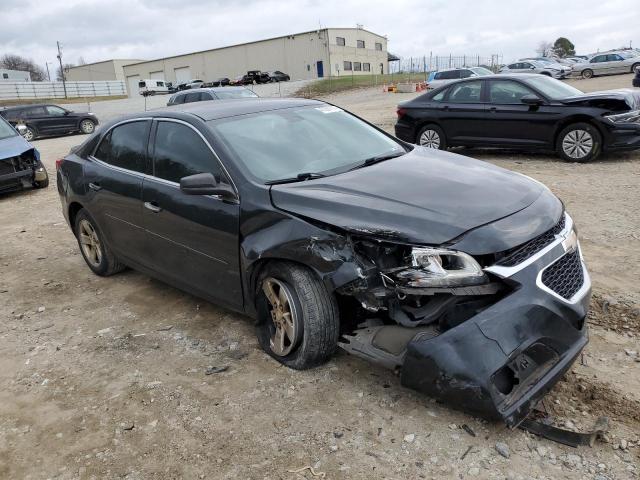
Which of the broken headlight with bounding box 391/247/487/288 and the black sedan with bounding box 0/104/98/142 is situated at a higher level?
the black sedan with bounding box 0/104/98/142

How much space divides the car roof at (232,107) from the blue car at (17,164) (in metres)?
6.83

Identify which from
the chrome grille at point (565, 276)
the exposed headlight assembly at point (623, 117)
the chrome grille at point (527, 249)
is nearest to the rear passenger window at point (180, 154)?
the chrome grille at point (527, 249)

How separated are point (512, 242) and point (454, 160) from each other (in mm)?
1348

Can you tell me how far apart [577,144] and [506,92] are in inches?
60.5

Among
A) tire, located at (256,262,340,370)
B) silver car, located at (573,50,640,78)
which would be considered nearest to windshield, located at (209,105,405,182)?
tire, located at (256,262,340,370)

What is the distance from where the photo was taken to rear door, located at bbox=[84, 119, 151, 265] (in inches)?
175

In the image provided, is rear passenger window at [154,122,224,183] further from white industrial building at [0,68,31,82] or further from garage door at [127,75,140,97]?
white industrial building at [0,68,31,82]

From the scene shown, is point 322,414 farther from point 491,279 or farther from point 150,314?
point 150,314

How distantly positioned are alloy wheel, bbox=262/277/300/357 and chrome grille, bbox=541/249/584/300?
4.61 ft

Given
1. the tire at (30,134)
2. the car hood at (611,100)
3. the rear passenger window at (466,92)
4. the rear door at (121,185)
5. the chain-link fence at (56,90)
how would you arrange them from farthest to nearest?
1. the chain-link fence at (56,90)
2. the tire at (30,134)
3. the rear passenger window at (466,92)
4. the car hood at (611,100)
5. the rear door at (121,185)

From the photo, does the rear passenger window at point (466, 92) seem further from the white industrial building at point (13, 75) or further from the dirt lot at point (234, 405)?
the white industrial building at point (13, 75)

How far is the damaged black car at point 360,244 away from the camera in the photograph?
266 cm

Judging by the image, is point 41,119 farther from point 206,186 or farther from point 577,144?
point 206,186

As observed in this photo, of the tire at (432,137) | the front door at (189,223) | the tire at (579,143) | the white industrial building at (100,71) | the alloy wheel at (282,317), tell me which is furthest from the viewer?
the white industrial building at (100,71)
